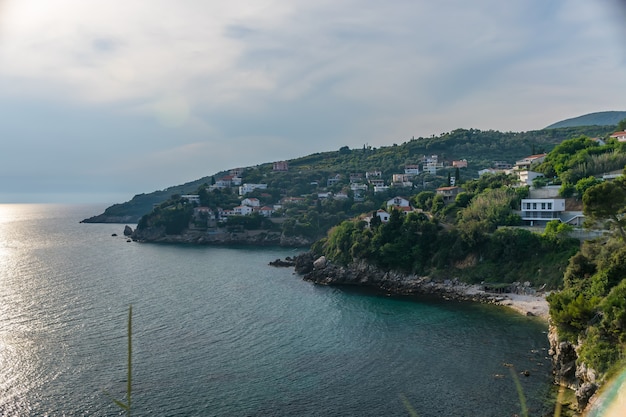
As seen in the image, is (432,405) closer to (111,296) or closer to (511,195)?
(111,296)

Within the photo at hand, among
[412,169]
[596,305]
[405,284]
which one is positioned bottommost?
[405,284]

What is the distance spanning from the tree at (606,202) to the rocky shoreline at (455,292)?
6.19m

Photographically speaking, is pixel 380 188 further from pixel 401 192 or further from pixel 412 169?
pixel 412 169

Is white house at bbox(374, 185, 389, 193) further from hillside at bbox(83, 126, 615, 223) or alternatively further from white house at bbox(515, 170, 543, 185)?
white house at bbox(515, 170, 543, 185)

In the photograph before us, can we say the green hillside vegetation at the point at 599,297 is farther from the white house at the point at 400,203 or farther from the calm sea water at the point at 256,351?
the white house at the point at 400,203

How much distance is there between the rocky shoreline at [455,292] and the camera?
1697 cm

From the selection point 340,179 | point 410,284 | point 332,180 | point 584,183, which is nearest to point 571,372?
point 410,284

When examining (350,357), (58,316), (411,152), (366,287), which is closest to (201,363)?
(350,357)

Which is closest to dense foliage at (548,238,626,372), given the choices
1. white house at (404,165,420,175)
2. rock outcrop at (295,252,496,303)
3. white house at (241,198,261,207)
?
rock outcrop at (295,252,496,303)

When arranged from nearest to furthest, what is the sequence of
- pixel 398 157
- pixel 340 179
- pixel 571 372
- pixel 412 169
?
pixel 571 372 → pixel 412 169 → pixel 340 179 → pixel 398 157

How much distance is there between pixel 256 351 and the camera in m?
22.8

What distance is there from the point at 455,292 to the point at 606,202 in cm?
1401

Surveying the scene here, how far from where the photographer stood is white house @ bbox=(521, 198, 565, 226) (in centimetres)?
3909

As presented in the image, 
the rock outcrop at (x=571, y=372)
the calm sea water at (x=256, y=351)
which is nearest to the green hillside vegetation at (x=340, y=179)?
the calm sea water at (x=256, y=351)
